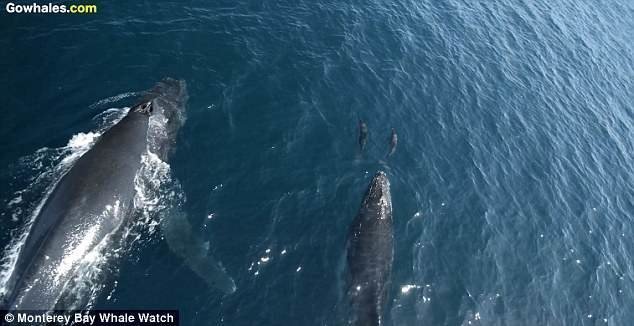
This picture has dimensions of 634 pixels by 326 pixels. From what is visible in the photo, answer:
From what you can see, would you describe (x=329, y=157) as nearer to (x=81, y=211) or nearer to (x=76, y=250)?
(x=81, y=211)

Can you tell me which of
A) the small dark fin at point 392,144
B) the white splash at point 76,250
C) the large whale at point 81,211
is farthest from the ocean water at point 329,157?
the large whale at point 81,211

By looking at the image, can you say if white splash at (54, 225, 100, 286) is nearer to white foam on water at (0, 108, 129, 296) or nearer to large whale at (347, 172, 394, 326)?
white foam on water at (0, 108, 129, 296)

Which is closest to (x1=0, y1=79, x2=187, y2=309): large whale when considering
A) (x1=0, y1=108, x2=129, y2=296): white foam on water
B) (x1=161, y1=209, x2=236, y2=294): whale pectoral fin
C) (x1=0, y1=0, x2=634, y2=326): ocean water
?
(x1=0, y1=108, x2=129, y2=296): white foam on water

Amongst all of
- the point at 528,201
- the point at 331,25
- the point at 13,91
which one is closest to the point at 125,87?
the point at 13,91

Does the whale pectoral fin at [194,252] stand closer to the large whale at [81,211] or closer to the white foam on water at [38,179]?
the large whale at [81,211]

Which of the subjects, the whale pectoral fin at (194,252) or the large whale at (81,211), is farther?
the whale pectoral fin at (194,252)

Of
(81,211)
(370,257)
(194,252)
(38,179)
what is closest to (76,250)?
(81,211)

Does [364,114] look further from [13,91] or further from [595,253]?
[13,91]
